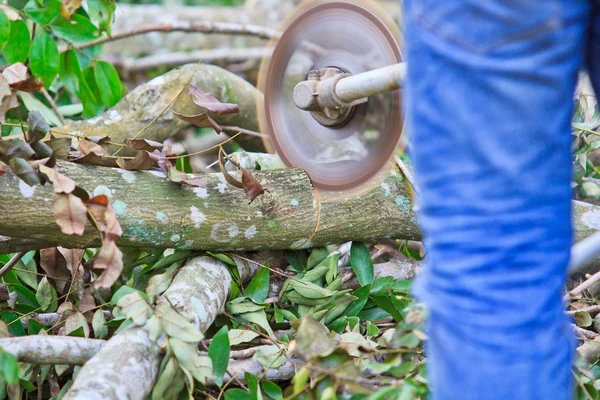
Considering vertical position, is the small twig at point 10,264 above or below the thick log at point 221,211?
below

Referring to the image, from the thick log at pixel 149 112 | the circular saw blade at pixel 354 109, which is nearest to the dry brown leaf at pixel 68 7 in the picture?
the thick log at pixel 149 112

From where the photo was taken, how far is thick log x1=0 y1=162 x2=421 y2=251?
5.07 ft

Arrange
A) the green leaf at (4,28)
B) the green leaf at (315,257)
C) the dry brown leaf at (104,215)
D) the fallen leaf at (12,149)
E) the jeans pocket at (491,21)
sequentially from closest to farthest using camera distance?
the jeans pocket at (491,21) < the dry brown leaf at (104,215) < the fallen leaf at (12,149) < the green leaf at (315,257) < the green leaf at (4,28)

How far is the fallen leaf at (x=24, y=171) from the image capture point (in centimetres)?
144

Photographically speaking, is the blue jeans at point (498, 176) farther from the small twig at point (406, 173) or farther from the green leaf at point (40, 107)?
the green leaf at point (40, 107)

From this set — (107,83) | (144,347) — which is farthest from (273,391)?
(107,83)

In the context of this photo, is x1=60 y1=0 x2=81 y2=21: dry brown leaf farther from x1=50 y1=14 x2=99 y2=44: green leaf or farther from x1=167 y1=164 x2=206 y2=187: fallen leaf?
x1=167 y1=164 x2=206 y2=187: fallen leaf

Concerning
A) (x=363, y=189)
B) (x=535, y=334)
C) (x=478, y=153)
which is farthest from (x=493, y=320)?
(x=363, y=189)

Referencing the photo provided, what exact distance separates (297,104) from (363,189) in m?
0.36

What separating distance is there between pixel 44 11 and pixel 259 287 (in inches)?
47.3

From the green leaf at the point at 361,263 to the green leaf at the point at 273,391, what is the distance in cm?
47

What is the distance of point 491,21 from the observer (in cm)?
81

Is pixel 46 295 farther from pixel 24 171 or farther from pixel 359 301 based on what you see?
pixel 359 301

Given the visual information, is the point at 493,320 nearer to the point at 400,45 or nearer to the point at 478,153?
the point at 478,153
